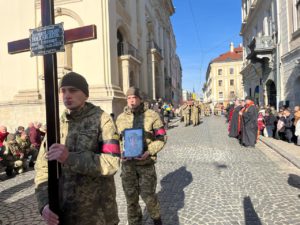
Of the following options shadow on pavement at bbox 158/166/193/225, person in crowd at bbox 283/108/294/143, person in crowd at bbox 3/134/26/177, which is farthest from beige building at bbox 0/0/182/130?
shadow on pavement at bbox 158/166/193/225

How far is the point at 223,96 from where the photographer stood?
7900 cm

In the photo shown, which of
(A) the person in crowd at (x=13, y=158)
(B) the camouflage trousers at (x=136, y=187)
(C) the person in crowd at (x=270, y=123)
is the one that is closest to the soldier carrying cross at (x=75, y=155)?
(B) the camouflage trousers at (x=136, y=187)

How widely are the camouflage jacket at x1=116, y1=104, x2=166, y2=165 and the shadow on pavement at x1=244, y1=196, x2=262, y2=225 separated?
1.73m

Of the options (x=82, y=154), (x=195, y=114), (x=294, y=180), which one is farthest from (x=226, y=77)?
(x=82, y=154)

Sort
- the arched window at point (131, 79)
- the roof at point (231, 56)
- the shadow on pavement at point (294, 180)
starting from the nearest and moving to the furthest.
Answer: the shadow on pavement at point (294, 180) < the arched window at point (131, 79) < the roof at point (231, 56)

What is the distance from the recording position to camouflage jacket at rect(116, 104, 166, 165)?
3.49m

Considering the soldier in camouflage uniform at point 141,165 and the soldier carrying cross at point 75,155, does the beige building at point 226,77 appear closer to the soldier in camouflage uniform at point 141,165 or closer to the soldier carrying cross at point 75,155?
the soldier in camouflage uniform at point 141,165

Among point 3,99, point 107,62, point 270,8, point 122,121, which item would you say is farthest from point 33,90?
point 270,8

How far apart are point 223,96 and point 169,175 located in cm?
7560

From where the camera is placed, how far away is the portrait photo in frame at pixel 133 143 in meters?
3.28

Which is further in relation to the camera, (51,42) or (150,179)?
(150,179)

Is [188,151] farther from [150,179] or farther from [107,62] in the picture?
[107,62]

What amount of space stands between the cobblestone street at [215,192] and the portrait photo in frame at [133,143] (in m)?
1.28

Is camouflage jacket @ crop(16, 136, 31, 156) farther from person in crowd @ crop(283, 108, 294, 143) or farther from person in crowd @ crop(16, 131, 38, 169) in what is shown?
person in crowd @ crop(283, 108, 294, 143)
